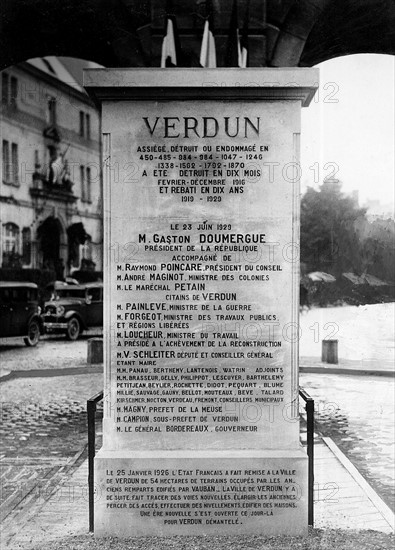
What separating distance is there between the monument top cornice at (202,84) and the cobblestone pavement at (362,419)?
3.52 m

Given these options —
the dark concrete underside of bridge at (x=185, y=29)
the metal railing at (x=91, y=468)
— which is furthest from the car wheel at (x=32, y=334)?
the metal railing at (x=91, y=468)

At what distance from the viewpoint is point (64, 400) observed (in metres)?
10.7

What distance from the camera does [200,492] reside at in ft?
13.8

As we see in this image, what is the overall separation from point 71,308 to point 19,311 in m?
1.68

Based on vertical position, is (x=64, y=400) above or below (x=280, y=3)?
below

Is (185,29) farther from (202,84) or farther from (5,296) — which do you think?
(5,296)

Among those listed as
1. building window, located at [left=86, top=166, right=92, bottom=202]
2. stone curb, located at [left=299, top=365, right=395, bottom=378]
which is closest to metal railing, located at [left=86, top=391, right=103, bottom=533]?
stone curb, located at [left=299, top=365, right=395, bottom=378]

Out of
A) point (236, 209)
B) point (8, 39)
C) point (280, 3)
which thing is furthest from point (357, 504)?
point (8, 39)

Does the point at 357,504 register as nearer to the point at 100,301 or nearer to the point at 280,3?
the point at 280,3

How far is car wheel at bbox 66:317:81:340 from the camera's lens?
53.4 feet

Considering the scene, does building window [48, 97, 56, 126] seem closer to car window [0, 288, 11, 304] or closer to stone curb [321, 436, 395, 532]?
car window [0, 288, 11, 304]

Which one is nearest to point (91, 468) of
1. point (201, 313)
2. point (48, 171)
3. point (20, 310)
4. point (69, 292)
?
point (201, 313)

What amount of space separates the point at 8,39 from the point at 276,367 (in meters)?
5.01

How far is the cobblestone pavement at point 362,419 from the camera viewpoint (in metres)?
6.29
